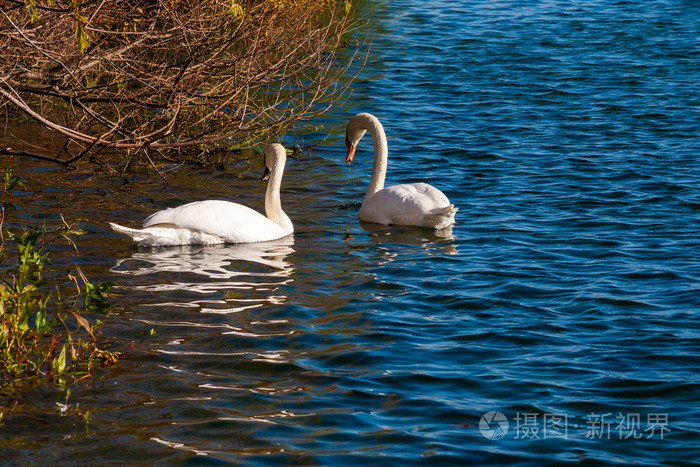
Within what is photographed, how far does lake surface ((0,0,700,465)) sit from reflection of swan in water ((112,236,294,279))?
4 cm

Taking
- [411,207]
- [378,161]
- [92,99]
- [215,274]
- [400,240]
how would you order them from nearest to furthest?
[215,274] < [92,99] < [400,240] < [411,207] < [378,161]

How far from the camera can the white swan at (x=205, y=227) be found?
9.38 m

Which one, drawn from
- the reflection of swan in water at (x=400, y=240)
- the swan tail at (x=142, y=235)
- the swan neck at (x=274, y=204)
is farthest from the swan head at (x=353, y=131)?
the swan tail at (x=142, y=235)

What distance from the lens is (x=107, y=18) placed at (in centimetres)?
1028

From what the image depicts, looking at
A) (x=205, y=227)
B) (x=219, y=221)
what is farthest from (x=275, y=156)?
(x=205, y=227)

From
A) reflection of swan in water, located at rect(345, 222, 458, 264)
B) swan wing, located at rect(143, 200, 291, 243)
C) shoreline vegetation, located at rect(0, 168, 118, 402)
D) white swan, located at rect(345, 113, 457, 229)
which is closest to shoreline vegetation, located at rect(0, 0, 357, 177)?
swan wing, located at rect(143, 200, 291, 243)

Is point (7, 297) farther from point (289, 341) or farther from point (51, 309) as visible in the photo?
point (289, 341)

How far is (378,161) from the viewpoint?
11.7m

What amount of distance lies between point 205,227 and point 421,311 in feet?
8.88

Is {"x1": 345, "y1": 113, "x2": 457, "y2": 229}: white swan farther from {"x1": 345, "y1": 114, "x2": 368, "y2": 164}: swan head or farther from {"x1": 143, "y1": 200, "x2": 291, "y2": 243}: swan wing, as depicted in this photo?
{"x1": 143, "y1": 200, "x2": 291, "y2": 243}: swan wing

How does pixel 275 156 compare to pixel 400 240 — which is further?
pixel 275 156

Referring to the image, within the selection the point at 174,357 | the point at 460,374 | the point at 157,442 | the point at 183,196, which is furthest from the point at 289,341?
the point at 183,196

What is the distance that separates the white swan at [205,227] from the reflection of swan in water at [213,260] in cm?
9

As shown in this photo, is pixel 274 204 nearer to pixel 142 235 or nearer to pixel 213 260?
pixel 213 260
